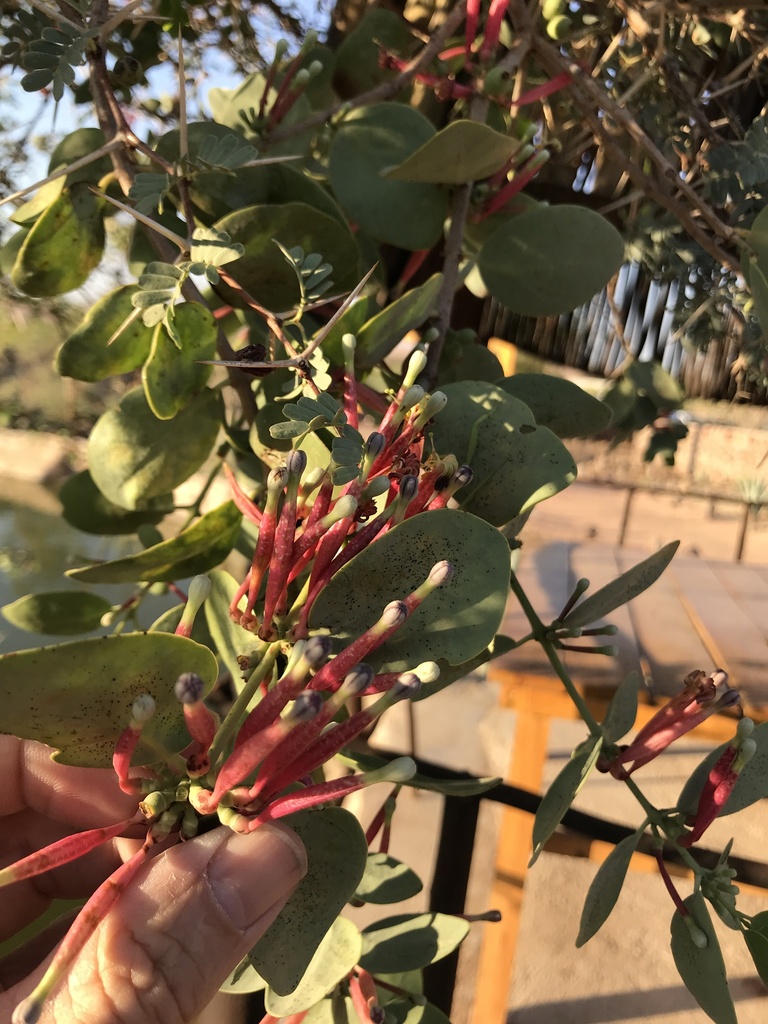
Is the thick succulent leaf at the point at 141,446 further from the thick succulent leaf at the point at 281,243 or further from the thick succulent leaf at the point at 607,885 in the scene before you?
the thick succulent leaf at the point at 607,885

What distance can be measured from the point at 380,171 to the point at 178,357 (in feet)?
0.46

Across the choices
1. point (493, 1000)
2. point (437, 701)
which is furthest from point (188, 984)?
point (437, 701)

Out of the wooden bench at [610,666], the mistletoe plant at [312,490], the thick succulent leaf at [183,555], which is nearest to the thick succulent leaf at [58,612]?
the mistletoe plant at [312,490]

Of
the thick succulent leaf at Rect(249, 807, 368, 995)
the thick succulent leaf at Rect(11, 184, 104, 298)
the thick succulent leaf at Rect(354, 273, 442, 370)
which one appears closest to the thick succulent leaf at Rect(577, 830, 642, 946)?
the thick succulent leaf at Rect(249, 807, 368, 995)

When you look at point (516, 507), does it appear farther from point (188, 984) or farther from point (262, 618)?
point (188, 984)

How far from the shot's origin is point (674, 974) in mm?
929

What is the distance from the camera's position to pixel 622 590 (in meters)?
0.30

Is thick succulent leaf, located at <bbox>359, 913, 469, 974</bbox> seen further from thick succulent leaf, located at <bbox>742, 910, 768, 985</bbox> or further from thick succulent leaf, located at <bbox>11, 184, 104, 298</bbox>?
thick succulent leaf, located at <bbox>11, 184, 104, 298</bbox>

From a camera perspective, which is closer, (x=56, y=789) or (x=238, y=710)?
(x=238, y=710)

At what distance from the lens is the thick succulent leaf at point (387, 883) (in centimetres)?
33

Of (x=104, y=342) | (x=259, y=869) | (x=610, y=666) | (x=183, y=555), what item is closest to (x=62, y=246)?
(x=104, y=342)

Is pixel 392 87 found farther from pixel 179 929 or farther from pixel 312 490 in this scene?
pixel 179 929

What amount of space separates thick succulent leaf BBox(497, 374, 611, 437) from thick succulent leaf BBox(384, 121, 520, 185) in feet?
0.30

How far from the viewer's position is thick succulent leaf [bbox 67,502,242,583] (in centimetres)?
26
